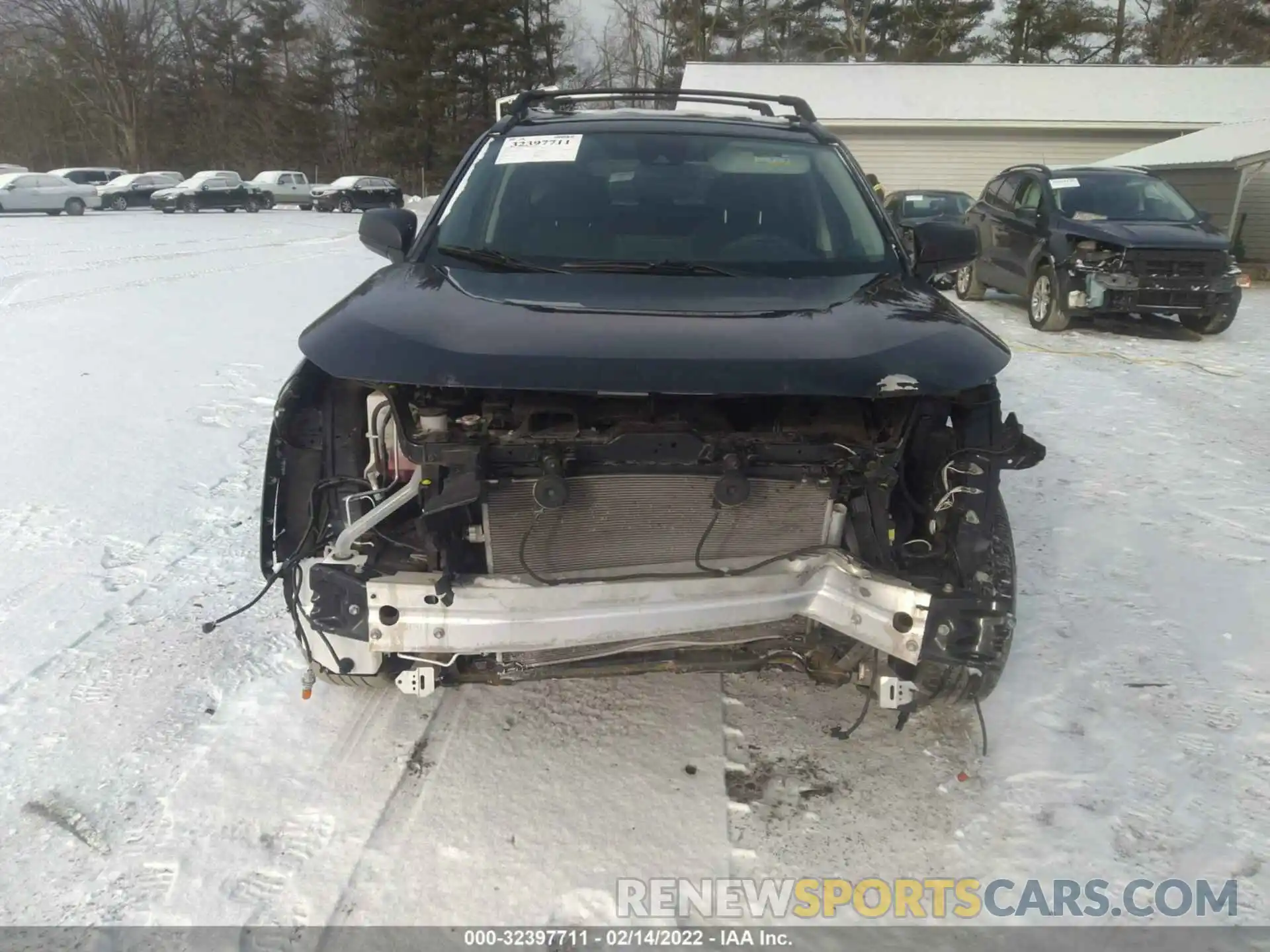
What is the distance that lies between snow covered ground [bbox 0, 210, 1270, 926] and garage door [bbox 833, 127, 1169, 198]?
19.8 metres

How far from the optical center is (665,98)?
4250 mm

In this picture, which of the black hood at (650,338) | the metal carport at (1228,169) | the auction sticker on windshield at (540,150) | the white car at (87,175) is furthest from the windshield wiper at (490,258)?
the white car at (87,175)

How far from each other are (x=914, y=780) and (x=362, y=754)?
1728 millimetres

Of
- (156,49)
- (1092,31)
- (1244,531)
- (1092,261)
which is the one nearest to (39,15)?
(156,49)

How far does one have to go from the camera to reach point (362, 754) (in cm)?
278

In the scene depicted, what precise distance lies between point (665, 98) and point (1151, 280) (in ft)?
22.5

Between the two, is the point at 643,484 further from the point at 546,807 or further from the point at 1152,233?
the point at 1152,233

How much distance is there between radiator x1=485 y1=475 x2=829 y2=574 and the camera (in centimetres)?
245

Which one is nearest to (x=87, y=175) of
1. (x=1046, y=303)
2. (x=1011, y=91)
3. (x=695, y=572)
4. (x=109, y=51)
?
(x=109, y=51)

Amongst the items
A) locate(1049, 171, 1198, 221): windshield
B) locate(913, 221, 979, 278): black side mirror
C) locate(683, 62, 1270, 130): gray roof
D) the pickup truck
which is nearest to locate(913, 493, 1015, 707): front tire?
locate(913, 221, 979, 278): black side mirror

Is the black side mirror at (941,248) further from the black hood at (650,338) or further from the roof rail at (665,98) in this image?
the roof rail at (665,98)

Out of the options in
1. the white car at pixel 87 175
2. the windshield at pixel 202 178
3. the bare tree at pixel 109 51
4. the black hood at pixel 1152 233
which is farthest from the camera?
the bare tree at pixel 109 51

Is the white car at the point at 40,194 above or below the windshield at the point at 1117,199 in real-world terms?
below

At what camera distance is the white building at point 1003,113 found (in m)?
21.8
